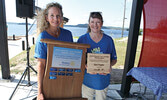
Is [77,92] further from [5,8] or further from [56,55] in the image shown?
[5,8]

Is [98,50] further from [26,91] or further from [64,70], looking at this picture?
[26,91]

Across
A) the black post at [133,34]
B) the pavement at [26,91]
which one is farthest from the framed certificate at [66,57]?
the pavement at [26,91]

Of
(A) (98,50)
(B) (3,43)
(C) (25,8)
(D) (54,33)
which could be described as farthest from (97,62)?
(B) (3,43)

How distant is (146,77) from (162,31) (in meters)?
1.31

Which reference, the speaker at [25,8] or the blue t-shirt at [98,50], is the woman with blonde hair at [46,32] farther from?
the speaker at [25,8]

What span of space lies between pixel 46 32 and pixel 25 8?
60.1 inches

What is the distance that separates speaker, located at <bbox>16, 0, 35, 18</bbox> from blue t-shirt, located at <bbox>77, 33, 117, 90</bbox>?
153cm

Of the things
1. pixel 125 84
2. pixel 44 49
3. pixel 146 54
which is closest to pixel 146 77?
pixel 125 84

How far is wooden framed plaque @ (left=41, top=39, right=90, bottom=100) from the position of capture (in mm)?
975

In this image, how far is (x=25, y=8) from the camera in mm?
2260

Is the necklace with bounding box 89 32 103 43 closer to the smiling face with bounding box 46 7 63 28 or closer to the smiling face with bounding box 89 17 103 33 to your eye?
the smiling face with bounding box 89 17 103 33

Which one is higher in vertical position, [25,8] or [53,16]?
[25,8]

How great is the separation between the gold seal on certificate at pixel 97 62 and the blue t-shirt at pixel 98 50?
5.4 inches

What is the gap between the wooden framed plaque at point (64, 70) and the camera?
0.98m
